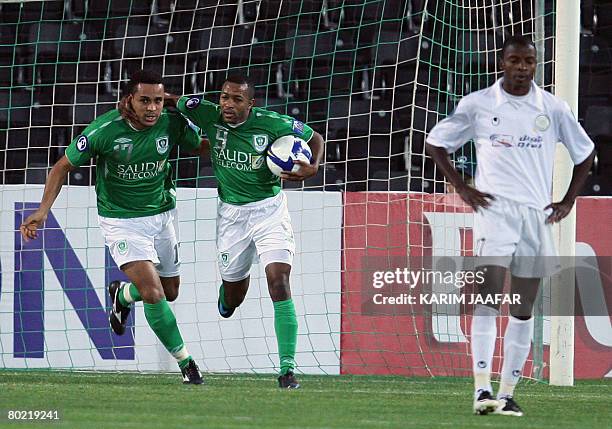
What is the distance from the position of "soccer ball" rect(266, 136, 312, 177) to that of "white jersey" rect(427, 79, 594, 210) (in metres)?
1.41

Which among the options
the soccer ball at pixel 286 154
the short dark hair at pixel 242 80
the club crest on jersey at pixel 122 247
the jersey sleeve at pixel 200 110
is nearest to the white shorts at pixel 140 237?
the club crest on jersey at pixel 122 247

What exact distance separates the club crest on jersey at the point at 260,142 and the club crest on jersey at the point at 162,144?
0.55 metres

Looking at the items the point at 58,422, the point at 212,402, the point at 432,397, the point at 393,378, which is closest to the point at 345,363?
the point at 393,378

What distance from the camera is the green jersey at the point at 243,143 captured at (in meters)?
7.51

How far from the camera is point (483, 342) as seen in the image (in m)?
5.69

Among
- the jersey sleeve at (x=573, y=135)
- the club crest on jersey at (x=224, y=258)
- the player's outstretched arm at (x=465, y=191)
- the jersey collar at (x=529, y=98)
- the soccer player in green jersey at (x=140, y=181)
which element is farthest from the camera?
the club crest on jersey at (x=224, y=258)

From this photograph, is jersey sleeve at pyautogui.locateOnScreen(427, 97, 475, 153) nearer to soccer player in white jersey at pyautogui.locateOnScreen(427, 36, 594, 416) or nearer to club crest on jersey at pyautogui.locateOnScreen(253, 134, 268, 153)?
soccer player in white jersey at pyautogui.locateOnScreen(427, 36, 594, 416)

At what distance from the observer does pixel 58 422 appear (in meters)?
4.94

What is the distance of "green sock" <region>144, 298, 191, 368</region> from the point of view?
24.5 feet

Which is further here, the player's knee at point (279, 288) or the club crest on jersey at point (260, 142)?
the club crest on jersey at point (260, 142)

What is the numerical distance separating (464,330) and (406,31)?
3761 mm

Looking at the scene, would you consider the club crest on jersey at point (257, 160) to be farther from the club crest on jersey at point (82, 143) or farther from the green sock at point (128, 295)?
the green sock at point (128, 295)

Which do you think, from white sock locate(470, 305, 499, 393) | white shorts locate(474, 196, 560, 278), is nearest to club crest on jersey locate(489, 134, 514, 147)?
white shorts locate(474, 196, 560, 278)

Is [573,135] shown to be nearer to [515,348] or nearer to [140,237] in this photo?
[515,348]
